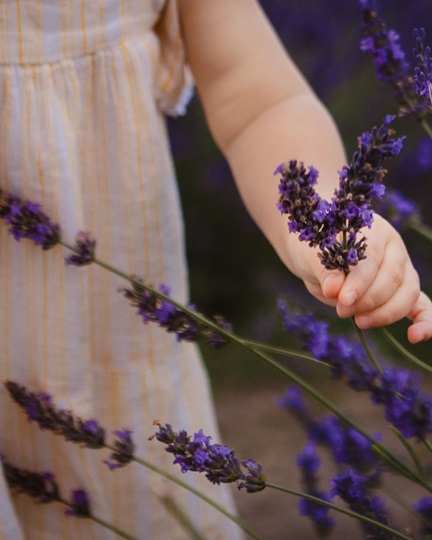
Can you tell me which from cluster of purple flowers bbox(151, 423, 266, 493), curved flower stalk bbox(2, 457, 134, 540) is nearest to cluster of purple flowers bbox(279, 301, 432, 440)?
cluster of purple flowers bbox(151, 423, 266, 493)

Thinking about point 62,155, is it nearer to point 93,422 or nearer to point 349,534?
point 93,422

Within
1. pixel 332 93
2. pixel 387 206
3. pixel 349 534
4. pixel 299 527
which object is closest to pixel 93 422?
pixel 387 206

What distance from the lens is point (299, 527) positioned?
80.3 inches

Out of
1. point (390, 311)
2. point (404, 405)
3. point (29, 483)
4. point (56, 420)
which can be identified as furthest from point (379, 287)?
point (29, 483)

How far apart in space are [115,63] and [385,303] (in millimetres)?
477

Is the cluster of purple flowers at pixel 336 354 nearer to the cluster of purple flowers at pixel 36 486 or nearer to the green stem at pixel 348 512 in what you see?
the green stem at pixel 348 512

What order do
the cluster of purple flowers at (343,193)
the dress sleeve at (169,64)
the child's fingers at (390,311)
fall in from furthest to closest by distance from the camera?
the dress sleeve at (169,64), the child's fingers at (390,311), the cluster of purple flowers at (343,193)

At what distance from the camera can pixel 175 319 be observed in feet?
2.74

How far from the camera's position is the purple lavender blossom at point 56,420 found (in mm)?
909

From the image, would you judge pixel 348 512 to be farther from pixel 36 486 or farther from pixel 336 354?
pixel 36 486

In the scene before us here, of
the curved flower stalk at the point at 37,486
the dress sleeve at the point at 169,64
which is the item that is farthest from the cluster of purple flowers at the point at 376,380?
the dress sleeve at the point at 169,64

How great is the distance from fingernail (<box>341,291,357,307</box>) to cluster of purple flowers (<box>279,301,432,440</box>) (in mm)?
54

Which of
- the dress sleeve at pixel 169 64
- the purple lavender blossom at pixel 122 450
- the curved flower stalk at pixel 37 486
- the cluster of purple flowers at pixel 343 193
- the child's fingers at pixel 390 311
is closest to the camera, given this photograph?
the cluster of purple flowers at pixel 343 193

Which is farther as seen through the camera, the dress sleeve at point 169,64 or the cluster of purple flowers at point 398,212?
the dress sleeve at point 169,64
